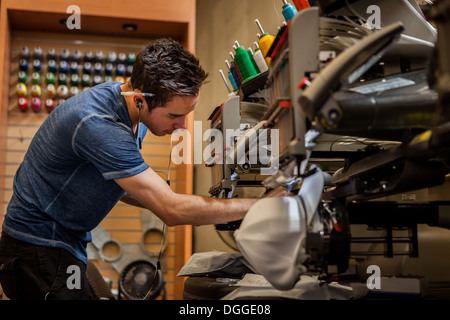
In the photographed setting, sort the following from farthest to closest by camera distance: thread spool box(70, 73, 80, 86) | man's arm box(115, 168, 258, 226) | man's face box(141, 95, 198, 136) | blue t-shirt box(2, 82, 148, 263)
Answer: thread spool box(70, 73, 80, 86) < man's face box(141, 95, 198, 136) < blue t-shirt box(2, 82, 148, 263) < man's arm box(115, 168, 258, 226)

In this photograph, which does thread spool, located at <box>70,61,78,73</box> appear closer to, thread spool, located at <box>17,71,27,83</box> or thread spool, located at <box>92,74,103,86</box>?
thread spool, located at <box>92,74,103,86</box>

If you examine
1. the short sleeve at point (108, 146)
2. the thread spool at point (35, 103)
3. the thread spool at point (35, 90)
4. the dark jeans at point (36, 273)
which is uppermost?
the thread spool at point (35, 90)

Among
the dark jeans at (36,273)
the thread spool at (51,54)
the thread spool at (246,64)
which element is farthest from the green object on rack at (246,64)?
the thread spool at (51,54)

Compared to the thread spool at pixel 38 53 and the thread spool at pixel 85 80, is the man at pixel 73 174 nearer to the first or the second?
the thread spool at pixel 85 80

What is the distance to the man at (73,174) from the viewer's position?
1695 millimetres

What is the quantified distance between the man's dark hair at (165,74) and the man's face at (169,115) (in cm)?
2

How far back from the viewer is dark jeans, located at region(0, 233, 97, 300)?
5.60 feet

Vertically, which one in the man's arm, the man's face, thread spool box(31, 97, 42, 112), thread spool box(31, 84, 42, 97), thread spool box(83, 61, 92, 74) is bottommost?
the man's arm

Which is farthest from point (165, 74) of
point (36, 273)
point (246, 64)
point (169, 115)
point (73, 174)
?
point (36, 273)

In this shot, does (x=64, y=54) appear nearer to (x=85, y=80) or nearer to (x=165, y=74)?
(x=85, y=80)

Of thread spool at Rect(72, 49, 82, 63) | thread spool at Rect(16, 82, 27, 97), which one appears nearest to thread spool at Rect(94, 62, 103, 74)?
thread spool at Rect(72, 49, 82, 63)

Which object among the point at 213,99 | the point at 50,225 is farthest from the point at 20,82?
the point at 50,225

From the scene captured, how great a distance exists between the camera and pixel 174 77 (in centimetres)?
178

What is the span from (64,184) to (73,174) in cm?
5
